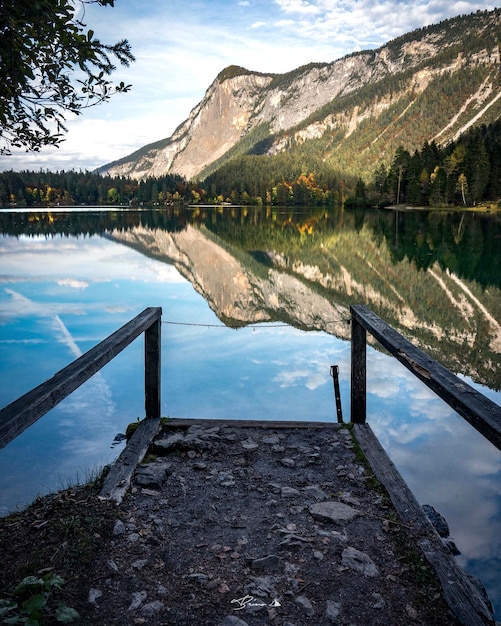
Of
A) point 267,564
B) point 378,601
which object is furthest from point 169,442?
point 378,601

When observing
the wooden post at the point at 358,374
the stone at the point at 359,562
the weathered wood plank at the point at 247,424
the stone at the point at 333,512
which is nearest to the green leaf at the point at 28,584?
the stone at the point at 359,562

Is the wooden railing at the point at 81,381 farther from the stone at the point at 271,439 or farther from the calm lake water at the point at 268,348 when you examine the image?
the stone at the point at 271,439

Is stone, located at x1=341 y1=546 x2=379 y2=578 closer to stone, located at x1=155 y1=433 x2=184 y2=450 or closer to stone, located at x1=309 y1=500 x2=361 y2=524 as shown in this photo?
stone, located at x1=309 y1=500 x2=361 y2=524

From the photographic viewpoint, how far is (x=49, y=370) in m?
13.8

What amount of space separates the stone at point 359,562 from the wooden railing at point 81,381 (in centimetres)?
295

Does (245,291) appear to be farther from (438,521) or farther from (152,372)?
(438,521)

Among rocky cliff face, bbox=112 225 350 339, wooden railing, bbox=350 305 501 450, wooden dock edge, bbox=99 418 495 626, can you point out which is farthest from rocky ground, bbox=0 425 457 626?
rocky cliff face, bbox=112 225 350 339

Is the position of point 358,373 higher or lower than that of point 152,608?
higher

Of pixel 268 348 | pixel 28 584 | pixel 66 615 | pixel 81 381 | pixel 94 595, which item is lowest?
pixel 268 348

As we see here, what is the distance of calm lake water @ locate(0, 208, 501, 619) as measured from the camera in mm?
7871

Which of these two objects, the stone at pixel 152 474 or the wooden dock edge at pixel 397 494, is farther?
the stone at pixel 152 474

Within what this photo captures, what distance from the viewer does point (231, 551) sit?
464 cm

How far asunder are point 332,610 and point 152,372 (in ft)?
16.4

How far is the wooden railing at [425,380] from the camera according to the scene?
3594 mm
